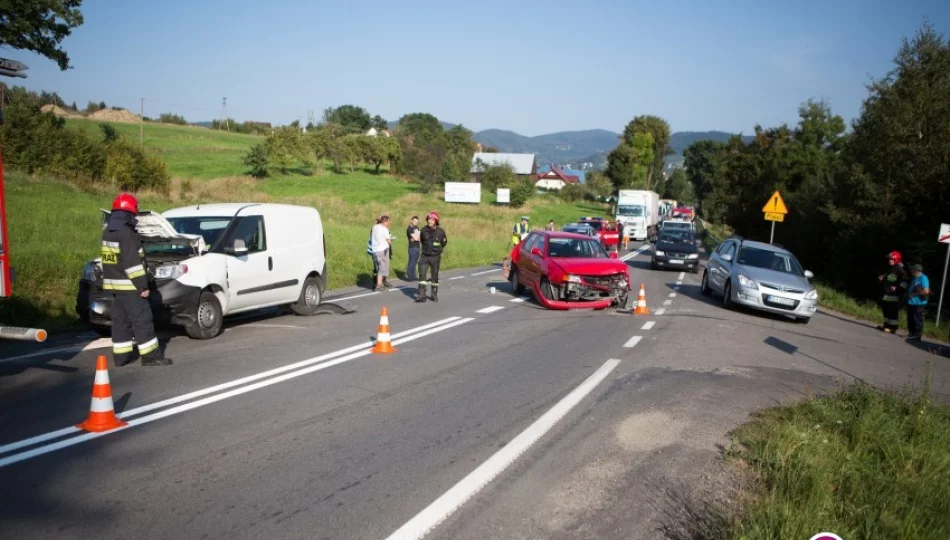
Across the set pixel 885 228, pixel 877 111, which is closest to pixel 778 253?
pixel 885 228

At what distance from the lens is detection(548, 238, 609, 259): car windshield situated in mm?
16078

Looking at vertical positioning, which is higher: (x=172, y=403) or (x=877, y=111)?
(x=877, y=111)

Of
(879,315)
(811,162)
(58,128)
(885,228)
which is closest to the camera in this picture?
(879,315)

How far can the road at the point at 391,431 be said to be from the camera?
4.30 meters

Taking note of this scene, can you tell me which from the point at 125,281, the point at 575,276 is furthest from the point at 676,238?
the point at 125,281

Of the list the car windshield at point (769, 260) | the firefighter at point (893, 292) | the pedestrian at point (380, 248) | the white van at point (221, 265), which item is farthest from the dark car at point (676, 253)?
the white van at point (221, 265)

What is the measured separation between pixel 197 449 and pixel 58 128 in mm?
38714

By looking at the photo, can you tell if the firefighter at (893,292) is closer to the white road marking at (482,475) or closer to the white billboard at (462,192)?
the white road marking at (482,475)

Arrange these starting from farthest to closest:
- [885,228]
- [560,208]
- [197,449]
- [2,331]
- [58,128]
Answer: [560,208]
[58,128]
[885,228]
[2,331]
[197,449]

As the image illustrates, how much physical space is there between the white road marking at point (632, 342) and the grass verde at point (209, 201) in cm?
866

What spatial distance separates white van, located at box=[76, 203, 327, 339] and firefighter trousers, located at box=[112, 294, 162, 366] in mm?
1393

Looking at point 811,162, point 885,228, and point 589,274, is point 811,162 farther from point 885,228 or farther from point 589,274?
point 589,274

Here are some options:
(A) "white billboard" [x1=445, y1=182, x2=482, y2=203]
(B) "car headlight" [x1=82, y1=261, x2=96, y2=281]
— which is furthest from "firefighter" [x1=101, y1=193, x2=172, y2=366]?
(A) "white billboard" [x1=445, y1=182, x2=482, y2=203]

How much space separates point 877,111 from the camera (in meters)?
24.0
